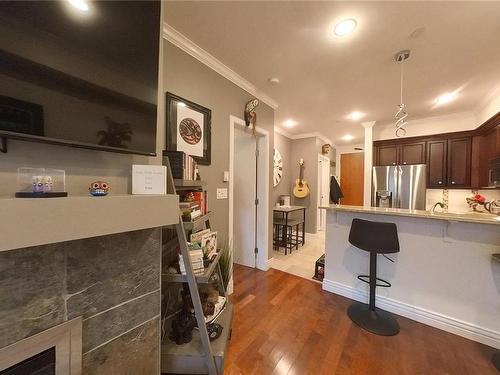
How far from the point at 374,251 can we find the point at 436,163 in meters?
2.96

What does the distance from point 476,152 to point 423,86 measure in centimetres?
175

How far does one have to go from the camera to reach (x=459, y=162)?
334 cm

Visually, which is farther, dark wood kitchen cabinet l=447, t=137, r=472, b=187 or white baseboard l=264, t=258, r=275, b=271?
dark wood kitchen cabinet l=447, t=137, r=472, b=187

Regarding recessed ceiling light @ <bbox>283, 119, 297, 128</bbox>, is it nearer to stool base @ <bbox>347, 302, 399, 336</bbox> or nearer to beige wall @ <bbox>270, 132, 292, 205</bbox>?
beige wall @ <bbox>270, 132, 292, 205</bbox>

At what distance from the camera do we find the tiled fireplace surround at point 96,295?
0.72m

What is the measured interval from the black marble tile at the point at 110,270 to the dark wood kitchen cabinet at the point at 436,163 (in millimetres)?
4489

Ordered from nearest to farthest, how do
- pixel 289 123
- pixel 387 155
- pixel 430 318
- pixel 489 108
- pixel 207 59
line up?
pixel 430 318 < pixel 207 59 < pixel 489 108 < pixel 387 155 < pixel 289 123

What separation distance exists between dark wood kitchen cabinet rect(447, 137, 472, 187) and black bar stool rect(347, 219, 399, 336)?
105 inches

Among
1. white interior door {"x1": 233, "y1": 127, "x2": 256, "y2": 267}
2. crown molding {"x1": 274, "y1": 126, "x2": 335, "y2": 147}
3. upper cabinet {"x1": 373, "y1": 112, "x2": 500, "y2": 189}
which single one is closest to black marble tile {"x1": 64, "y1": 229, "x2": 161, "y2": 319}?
white interior door {"x1": 233, "y1": 127, "x2": 256, "y2": 267}

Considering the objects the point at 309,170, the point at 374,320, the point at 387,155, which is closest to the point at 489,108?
the point at 387,155

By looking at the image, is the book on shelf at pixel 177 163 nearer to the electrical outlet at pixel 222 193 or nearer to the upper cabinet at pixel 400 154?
the electrical outlet at pixel 222 193

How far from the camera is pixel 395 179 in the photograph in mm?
3592

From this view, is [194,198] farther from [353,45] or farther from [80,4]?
[353,45]

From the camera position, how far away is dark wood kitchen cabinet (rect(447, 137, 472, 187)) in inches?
128
